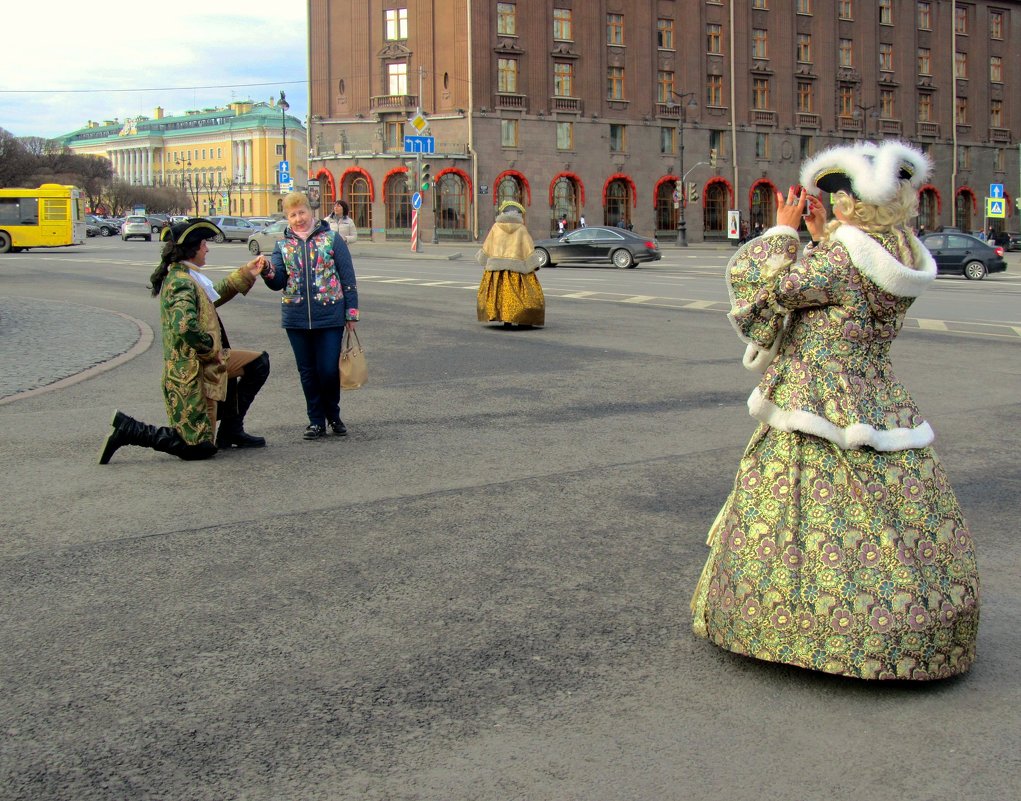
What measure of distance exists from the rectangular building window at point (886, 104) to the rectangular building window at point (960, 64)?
6060mm

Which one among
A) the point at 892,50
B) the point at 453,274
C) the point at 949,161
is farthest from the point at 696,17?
the point at 453,274

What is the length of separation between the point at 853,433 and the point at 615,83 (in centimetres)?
6586

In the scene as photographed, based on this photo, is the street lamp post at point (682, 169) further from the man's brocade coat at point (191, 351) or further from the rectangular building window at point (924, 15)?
the man's brocade coat at point (191, 351)

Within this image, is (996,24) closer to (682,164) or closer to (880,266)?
(682,164)

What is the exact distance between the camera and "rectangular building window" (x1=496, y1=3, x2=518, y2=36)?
64062 mm

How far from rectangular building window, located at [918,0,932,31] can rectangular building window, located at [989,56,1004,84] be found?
652 centimetres

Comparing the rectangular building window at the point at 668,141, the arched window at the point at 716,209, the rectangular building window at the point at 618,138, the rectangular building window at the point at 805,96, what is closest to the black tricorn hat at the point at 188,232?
the rectangular building window at the point at 618,138

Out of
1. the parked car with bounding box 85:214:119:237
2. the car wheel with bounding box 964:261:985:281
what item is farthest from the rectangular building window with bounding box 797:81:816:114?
the parked car with bounding box 85:214:119:237

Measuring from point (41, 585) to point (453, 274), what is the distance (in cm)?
2776

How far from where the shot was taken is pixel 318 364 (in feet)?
29.0

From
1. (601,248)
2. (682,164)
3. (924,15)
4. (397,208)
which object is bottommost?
(601,248)

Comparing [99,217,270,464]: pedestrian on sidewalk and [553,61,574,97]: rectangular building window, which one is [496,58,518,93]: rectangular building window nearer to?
[553,61,574,97]: rectangular building window

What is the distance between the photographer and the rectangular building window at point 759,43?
71000 mm

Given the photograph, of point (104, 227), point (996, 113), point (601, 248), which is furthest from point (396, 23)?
point (996, 113)
